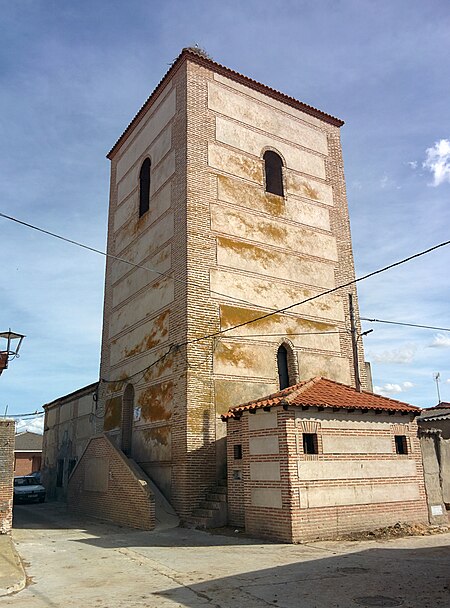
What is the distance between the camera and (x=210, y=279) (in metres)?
16.7

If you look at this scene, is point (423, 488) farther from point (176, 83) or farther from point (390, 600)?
point (176, 83)

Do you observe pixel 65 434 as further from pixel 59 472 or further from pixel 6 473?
pixel 6 473

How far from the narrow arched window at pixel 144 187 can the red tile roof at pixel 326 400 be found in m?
10.2

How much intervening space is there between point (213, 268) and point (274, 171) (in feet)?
18.0

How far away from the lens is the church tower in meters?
15.8

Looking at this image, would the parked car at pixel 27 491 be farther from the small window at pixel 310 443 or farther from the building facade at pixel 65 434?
the small window at pixel 310 443

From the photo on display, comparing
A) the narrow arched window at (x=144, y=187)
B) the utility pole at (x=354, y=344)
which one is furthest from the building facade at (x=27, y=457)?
the utility pole at (x=354, y=344)

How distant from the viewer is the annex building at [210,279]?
15727 millimetres

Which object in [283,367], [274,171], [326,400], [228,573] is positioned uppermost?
[274,171]

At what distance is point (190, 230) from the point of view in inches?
666

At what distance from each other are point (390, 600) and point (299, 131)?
18022mm

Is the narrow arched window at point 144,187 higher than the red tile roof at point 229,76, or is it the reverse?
the red tile roof at point 229,76

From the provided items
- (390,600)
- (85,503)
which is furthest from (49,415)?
(390,600)

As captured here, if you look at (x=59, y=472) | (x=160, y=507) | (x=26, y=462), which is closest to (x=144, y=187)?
(x=160, y=507)
